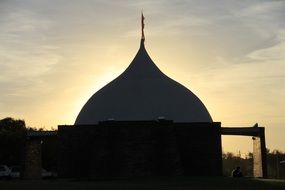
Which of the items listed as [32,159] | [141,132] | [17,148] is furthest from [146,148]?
[17,148]

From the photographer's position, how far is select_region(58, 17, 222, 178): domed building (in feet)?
115

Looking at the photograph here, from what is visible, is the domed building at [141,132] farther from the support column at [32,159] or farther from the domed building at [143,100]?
the support column at [32,159]

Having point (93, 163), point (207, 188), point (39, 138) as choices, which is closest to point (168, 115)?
point (93, 163)

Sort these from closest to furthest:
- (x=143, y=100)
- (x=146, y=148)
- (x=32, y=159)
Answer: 1. (x=146, y=148)
2. (x=143, y=100)
3. (x=32, y=159)

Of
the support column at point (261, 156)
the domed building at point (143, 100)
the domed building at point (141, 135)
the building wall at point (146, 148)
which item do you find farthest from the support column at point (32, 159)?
the support column at point (261, 156)

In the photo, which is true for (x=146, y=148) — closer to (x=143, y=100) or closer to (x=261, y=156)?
(x=143, y=100)

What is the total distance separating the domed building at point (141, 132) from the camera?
35.2 meters

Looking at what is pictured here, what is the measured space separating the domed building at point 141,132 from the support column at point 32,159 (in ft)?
11.5

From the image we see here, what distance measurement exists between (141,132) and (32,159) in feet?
36.1

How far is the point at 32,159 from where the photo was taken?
140 ft

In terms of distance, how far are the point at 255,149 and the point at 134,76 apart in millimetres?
10243

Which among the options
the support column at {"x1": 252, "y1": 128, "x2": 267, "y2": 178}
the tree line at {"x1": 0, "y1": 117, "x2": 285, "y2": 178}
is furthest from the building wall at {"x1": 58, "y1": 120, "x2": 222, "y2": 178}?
the tree line at {"x1": 0, "y1": 117, "x2": 285, "y2": 178}

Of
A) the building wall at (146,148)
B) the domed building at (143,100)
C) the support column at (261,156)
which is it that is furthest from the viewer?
the support column at (261,156)

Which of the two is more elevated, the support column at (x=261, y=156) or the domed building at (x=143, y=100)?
the domed building at (x=143, y=100)
